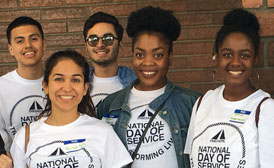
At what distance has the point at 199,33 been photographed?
14.9 ft

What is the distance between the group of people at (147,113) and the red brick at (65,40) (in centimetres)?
129

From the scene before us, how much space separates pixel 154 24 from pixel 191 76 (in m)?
1.69

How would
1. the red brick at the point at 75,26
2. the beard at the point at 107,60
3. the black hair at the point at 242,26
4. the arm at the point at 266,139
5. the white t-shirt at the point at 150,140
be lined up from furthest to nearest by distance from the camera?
the red brick at the point at 75,26, the beard at the point at 107,60, the white t-shirt at the point at 150,140, the black hair at the point at 242,26, the arm at the point at 266,139

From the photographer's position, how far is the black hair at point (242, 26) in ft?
8.57

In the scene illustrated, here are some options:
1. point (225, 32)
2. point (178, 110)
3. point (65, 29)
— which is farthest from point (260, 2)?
point (65, 29)

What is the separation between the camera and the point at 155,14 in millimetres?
3094

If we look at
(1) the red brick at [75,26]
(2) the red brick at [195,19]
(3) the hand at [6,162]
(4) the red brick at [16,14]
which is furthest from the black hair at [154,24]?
(4) the red brick at [16,14]

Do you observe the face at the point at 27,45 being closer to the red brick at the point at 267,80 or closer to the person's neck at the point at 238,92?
the person's neck at the point at 238,92

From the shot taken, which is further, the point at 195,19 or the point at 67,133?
the point at 195,19

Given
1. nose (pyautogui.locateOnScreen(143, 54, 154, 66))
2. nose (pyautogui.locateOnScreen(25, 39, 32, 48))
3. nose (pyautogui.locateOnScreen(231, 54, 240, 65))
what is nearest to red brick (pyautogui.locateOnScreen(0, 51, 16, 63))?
nose (pyautogui.locateOnScreen(25, 39, 32, 48))

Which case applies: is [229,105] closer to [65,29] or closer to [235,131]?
[235,131]

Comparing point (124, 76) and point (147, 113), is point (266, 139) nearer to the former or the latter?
point (147, 113)

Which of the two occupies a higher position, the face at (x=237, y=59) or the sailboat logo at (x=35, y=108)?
the face at (x=237, y=59)

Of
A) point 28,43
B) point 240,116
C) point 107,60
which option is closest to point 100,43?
point 107,60
